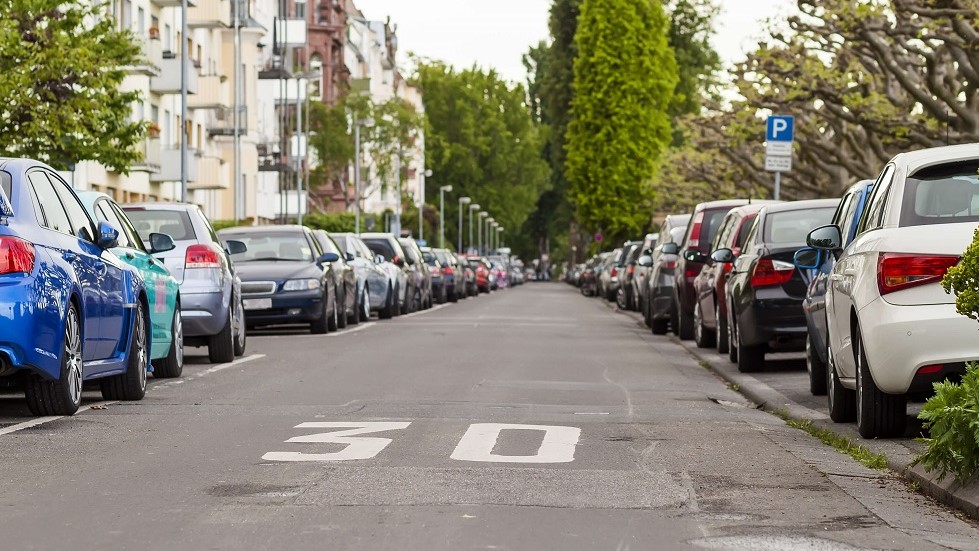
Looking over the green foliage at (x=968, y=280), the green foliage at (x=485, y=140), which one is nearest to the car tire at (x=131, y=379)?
the green foliage at (x=968, y=280)

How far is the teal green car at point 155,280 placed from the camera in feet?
49.1

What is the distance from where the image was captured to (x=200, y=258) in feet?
62.1

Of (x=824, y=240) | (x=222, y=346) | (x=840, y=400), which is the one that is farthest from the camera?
(x=222, y=346)

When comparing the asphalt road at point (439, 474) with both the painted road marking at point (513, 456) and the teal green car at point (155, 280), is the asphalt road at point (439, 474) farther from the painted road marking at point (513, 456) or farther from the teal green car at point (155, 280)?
the teal green car at point (155, 280)

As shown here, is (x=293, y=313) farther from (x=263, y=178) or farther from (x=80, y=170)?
(x=263, y=178)

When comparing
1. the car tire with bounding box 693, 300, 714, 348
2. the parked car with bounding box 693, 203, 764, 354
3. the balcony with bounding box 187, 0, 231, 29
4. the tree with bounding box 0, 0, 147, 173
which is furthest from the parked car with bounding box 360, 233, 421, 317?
the balcony with bounding box 187, 0, 231, 29

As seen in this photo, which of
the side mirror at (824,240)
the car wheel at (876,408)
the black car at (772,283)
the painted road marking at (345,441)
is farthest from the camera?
the black car at (772,283)

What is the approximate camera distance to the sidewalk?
849 cm

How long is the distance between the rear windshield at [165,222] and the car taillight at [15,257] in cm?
769

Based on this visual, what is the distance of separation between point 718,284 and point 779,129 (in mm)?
8988

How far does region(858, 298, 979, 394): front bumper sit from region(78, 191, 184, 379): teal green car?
615cm

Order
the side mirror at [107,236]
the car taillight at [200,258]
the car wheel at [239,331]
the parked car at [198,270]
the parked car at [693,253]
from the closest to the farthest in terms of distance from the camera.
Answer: the side mirror at [107,236]
the parked car at [198,270]
the car taillight at [200,258]
the car wheel at [239,331]
the parked car at [693,253]

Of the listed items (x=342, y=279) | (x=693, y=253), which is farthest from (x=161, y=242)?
(x=342, y=279)

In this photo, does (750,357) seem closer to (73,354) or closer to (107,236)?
(107,236)
